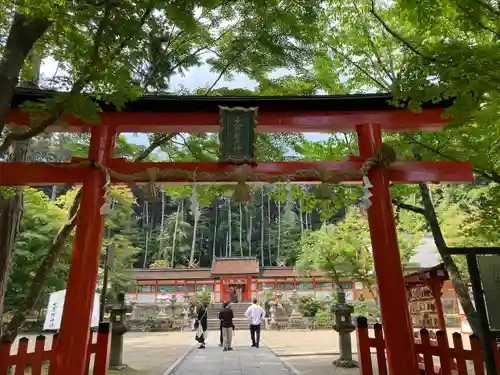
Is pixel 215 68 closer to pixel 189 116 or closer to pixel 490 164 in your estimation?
pixel 189 116

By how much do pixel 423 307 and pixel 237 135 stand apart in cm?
641

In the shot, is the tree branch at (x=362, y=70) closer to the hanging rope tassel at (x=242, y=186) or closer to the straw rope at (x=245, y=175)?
the straw rope at (x=245, y=175)

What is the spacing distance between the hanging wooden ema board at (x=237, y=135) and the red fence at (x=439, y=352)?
3.00m

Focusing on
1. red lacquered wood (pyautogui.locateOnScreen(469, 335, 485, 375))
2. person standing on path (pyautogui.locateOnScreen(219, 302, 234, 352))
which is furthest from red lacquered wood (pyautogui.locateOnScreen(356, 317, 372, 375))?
person standing on path (pyautogui.locateOnScreen(219, 302, 234, 352))

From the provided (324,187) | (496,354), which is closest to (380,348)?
(496,354)

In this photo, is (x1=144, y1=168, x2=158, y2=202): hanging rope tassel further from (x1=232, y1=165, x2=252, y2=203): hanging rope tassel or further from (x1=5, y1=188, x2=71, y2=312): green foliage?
(x1=5, y1=188, x2=71, y2=312): green foliage

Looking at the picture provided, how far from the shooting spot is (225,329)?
41.3 feet

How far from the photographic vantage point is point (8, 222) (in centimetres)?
659

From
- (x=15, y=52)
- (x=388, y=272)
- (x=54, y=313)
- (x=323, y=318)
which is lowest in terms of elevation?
(x=323, y=318)

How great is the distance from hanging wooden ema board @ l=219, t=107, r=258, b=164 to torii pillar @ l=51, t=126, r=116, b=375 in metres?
1.77

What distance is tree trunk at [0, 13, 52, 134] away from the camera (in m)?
4.00

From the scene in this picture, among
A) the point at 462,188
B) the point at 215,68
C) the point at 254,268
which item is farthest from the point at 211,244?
the point at 215,68

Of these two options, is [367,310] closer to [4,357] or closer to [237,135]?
[237,135]

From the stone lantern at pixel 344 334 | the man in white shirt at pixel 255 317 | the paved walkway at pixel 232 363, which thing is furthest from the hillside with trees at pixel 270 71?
the man in white shirt at pixel 255 317
